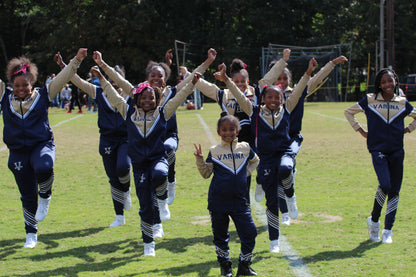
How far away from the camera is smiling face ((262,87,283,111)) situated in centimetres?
627

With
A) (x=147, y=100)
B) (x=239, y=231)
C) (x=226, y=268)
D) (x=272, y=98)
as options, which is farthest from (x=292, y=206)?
(x=147, y=100)

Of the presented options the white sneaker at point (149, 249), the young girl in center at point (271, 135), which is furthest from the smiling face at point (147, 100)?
the white sneaker at point (149, 249)

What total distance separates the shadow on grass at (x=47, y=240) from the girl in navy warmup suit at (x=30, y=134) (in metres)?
0.17

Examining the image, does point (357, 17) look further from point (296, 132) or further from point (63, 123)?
point (296, 132)

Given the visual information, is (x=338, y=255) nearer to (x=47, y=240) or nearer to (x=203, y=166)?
(x=203, y=166)

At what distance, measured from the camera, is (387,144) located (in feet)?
21.0

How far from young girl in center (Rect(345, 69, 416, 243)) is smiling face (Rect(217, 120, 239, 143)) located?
1966 millimetres

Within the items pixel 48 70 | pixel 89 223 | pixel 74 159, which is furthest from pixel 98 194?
pixel 48 70

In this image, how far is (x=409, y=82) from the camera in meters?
37.2

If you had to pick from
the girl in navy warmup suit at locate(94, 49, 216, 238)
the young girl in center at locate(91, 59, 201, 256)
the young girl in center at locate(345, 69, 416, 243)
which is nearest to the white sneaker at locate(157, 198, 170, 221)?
the girl in navy warmup suit at locate(94, 49, 216, 238)

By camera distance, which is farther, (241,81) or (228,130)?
(241,81)

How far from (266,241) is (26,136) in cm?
289

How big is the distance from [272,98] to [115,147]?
226 centimetres

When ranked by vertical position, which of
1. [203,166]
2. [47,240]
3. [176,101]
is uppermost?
[176,101]
